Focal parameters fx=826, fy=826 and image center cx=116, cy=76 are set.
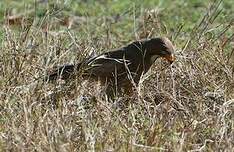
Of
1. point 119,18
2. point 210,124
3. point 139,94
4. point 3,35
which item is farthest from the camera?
point 119,18

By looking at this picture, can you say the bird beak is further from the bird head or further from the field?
the field

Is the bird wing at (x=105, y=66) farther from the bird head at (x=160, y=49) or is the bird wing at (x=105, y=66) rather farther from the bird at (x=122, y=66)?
the bird head at (x=160, y=49)

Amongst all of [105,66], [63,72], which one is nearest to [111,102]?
[105,66]

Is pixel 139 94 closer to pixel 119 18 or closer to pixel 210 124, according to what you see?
pixel 210 124

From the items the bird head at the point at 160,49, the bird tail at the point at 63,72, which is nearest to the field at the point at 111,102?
the bird tail at the point at 63,72

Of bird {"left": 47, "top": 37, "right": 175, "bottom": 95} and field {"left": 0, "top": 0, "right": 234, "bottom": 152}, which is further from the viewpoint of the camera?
bird {"left": 47, "top": 37, "right": 175, "bottom": 95}

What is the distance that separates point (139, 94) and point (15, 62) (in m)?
1.17

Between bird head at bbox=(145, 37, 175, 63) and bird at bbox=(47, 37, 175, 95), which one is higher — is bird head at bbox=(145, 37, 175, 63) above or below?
above

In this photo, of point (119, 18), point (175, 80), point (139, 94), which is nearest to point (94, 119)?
point (139, 94)

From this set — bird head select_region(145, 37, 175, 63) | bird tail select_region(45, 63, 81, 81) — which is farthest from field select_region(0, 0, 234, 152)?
bird head select_region(145, 37, 175, 63)

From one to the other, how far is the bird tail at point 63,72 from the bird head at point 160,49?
586 mm

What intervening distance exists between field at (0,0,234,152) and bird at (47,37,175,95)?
9 cm

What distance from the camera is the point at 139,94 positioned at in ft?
20.4

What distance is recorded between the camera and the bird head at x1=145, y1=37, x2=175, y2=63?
6.55m
